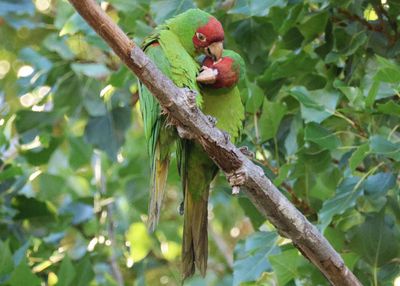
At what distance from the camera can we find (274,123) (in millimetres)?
2020

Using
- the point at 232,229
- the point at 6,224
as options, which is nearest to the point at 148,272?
the point at 6,224

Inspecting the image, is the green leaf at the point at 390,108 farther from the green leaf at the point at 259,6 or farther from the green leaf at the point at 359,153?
the green leaf at the point at 259,6

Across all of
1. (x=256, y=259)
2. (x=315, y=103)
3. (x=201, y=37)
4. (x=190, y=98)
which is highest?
(x=190, y=98)

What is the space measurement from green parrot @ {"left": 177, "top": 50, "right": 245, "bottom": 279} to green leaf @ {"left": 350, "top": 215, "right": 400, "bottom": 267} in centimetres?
40

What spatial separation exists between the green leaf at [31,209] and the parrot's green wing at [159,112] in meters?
0.71

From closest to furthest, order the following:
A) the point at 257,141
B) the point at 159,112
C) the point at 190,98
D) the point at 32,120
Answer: the point at 190,98, the point at 159,112, the point at 257,141, the point at 32,120

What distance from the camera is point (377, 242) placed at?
72.5 inches

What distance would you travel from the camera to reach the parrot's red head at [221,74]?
74.1 inches

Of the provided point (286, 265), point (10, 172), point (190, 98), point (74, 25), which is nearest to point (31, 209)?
point (10, 172)

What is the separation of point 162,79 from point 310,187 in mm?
813

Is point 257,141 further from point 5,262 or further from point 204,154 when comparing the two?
point 5,262

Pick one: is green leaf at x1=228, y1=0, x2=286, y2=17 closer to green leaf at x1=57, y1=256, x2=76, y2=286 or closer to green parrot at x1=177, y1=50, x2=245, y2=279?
green parrot at x1=177, y1=50, x2=245, y2=279

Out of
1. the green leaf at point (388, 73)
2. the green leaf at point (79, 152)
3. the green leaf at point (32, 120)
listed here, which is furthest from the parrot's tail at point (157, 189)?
the green leaf at point (79, 152)

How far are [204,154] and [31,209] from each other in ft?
2.59
